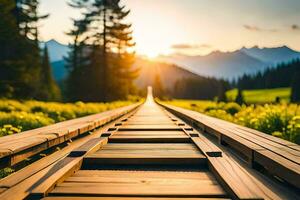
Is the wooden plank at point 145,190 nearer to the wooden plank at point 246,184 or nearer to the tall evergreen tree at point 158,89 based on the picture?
the wooden plank at point 246,184

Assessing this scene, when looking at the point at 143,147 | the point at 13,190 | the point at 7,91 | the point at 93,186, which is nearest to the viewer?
the point at 13,190

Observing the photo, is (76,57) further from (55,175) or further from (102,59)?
(55,175)

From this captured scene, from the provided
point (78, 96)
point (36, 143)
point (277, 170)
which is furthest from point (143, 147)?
point (78, 96)

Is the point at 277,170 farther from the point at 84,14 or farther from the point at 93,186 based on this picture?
the point at 84,14

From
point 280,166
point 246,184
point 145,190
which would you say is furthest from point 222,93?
point 145,190

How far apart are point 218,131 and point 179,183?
9.80ft

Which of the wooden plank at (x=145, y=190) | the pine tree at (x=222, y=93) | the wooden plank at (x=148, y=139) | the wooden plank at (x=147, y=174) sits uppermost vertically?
the pine tree at (x=222, y=93)

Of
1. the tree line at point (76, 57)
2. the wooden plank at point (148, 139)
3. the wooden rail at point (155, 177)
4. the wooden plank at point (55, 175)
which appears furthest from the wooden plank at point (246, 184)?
the tree line at point (76, 57)

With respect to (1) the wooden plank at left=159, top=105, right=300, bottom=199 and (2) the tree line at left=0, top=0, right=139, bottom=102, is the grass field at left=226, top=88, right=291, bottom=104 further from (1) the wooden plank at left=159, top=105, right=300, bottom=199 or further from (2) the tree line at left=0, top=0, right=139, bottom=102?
(1) the wooden plank at left=159, top=105, right=300, bottom=199

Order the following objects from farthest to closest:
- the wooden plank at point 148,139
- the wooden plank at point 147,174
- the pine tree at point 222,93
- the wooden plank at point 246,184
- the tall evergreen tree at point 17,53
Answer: the pine tree at point 222,93
the tall evergreen tree at point 17,53
the wooden plank at point 148,139
the wooden plank at point 147,174
the wooden plank at point 246,184

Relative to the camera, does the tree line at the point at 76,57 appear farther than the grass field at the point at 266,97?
No

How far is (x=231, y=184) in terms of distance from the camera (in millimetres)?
2994

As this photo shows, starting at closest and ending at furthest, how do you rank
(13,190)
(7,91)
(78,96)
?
1. (13,190)
2. (7,91)
3. (78,96)

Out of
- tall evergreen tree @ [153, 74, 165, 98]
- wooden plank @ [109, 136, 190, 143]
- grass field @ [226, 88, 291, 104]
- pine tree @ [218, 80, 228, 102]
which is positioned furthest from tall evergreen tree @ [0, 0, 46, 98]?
tall evergreen tree @ [153, 74, 165, 98]
